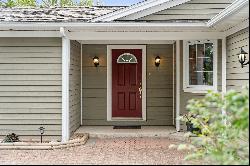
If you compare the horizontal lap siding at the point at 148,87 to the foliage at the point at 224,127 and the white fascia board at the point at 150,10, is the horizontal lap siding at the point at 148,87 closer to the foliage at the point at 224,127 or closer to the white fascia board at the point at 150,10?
the white fascia board at the point at 150,10

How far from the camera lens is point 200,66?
9.66 metres

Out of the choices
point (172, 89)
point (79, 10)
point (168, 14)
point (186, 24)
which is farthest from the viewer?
point (172, 89)

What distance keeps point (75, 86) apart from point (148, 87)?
2.15 meters

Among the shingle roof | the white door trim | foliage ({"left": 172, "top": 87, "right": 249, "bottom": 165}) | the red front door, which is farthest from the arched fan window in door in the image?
foliage ({"left": 172, "top": 87, "right": 249, "bottom": 165})

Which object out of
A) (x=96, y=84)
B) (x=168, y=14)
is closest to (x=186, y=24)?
(x=168, y=14)

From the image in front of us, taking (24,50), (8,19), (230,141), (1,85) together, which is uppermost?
(8,19)

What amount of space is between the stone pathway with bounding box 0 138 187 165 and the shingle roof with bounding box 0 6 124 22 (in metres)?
2.67

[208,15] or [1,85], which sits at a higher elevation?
[208,15]

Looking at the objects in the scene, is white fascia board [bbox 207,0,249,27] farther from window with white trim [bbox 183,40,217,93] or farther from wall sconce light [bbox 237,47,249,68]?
window with white trim [bbox 183,40,217,93]

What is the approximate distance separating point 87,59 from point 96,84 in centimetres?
72

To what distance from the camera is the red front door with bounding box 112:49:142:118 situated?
11344 mm

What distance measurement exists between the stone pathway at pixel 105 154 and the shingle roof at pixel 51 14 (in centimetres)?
267

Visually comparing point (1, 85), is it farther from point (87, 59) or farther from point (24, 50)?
point (87, 59)

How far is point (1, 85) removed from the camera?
9055mm
